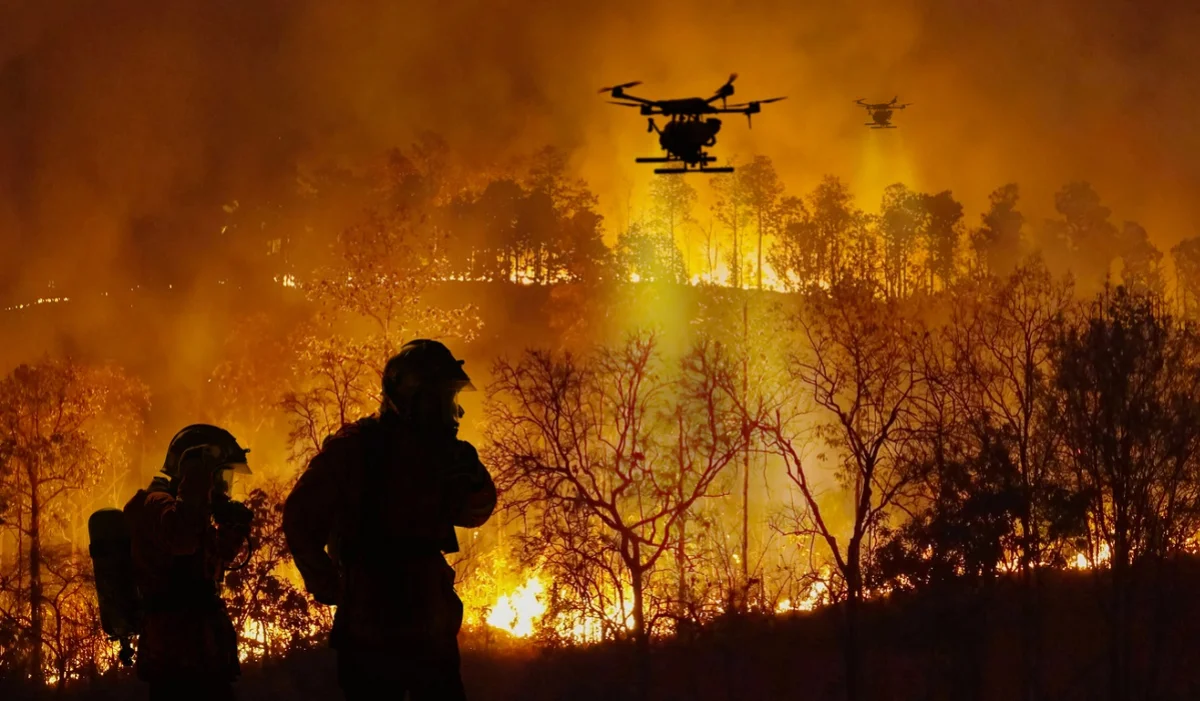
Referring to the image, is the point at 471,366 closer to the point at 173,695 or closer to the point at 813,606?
the point at 813,606

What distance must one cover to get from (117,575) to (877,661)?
32881 mm

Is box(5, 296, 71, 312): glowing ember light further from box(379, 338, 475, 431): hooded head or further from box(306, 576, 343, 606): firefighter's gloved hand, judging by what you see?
box(306, 576, 343, 606): firefighter's gloved hand

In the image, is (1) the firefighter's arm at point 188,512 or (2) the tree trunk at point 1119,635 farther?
(2) the tree trunk at point 1119,635

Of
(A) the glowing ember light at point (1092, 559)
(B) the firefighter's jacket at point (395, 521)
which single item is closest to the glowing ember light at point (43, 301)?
(A) the glowing ember light at point (1092, 559)

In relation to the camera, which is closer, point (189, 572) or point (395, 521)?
point (395, 521)

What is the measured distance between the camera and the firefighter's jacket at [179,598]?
7676 millimetres

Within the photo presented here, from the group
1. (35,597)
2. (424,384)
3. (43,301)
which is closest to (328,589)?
(424,384)

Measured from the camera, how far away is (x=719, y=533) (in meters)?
58.8

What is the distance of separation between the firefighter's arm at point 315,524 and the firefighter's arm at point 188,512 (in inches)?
71.1

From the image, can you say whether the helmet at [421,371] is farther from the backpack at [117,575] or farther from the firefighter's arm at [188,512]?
the backpack at [117,575]

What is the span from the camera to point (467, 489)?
19.7ft

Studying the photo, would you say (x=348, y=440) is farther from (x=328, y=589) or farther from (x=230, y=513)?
(x=230, y=513)

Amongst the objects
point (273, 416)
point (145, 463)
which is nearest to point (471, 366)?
point (273, 416)

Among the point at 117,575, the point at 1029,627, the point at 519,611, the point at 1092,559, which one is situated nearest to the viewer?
the point at 117,575
